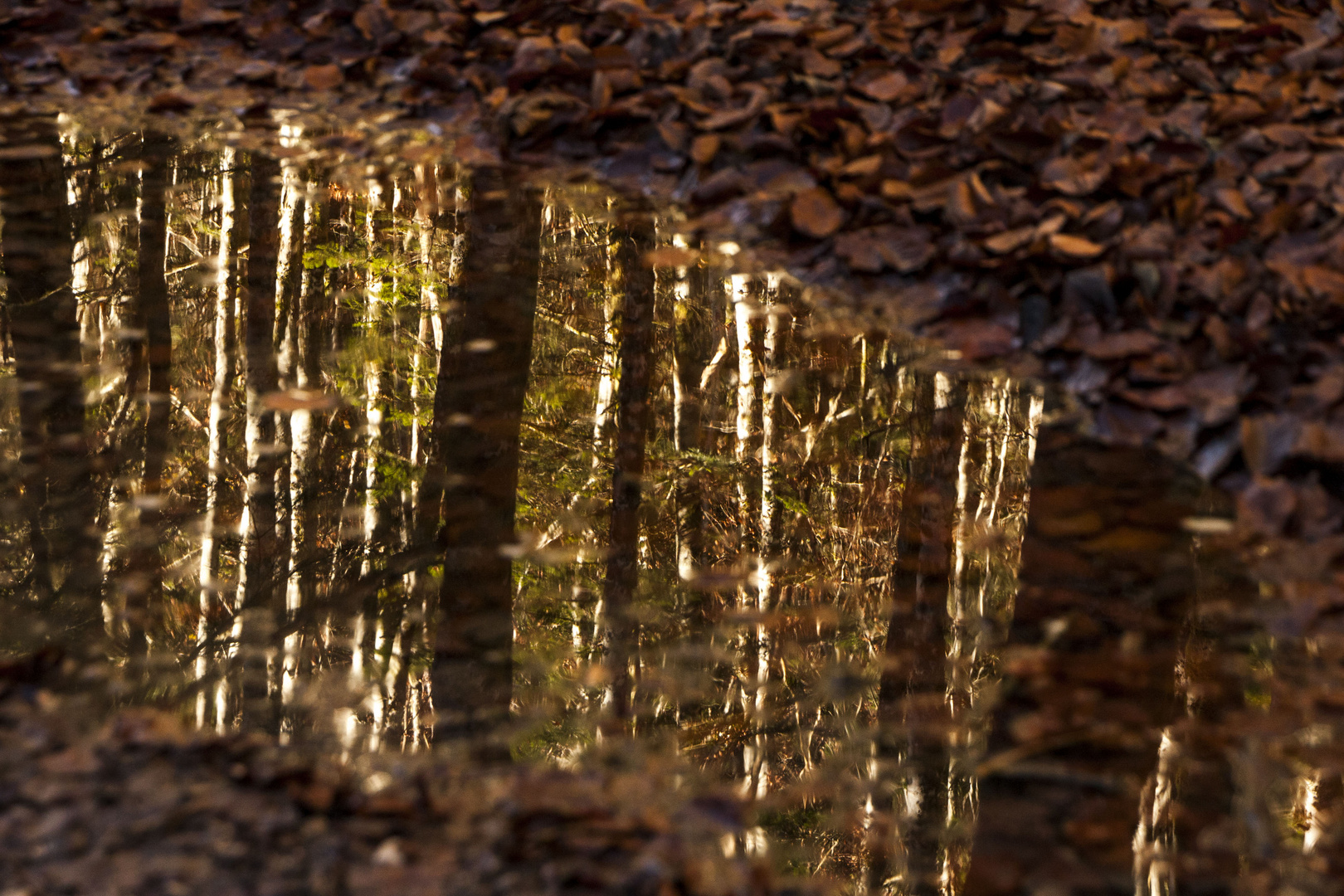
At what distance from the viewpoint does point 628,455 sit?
3.26m

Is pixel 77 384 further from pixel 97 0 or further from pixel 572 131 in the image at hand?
pixel 97 0

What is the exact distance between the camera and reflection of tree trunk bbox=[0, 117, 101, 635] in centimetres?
236

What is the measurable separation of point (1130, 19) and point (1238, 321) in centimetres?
199

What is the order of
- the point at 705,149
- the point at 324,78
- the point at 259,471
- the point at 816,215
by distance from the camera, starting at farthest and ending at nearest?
the point at 324,78 → the point at 705,149 → the point at 816,215 → the point at 259,471

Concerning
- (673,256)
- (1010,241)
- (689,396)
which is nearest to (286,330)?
(689,396)

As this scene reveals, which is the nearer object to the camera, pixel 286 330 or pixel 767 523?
pixel 767 523

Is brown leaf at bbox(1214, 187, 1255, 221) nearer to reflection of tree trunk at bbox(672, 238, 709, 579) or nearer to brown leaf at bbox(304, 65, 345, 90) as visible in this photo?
reflection of tree trunk at bbox(672, 238, 709, 579)

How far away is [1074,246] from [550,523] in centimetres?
169

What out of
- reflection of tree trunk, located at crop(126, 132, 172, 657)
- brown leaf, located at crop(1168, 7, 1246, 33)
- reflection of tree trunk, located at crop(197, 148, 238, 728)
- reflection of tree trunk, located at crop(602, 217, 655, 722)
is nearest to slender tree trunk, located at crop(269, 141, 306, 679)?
Answer: reflection of tree trunk, located at crop(197, 148, 238, 728)

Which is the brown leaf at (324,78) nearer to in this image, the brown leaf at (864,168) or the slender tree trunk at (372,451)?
the slender tree trunk at (372,451)

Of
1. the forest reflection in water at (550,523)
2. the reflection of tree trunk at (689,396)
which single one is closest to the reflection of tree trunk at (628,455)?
the forest reflection in water at (550,523)

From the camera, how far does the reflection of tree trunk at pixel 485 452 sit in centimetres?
210

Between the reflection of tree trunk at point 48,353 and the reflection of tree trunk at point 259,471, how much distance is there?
0.32 meters

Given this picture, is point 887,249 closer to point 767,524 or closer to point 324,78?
point 767,524
